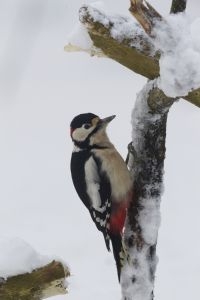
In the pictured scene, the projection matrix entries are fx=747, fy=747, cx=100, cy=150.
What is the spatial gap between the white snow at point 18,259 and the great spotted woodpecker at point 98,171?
362mm

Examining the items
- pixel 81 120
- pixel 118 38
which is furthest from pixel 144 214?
pixel 118 38

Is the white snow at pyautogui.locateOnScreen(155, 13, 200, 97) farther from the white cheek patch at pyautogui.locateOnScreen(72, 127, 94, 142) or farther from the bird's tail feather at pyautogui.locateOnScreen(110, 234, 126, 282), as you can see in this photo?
the white cheek patch at pyautogui.locateOnScreen(72, 127, 94, 142)

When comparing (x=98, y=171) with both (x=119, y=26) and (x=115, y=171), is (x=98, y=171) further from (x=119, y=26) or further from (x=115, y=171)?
(x=119, y=26)

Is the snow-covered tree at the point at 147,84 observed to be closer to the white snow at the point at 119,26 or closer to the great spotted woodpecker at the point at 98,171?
the white snow at the point at 119,26

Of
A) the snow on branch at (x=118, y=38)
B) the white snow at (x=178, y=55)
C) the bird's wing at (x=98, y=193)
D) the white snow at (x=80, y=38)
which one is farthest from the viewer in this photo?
the bird's wing at (x=98, y=193)

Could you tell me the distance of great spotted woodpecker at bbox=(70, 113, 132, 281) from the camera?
2206 mm

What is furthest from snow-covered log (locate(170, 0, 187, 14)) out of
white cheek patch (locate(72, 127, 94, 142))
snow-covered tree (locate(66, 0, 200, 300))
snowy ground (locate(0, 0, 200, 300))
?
snowy ground (locate(0, 0, 200, 300))

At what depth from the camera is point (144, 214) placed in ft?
6.40

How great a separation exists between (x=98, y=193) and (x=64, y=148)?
207cm

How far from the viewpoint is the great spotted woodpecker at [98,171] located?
221cm

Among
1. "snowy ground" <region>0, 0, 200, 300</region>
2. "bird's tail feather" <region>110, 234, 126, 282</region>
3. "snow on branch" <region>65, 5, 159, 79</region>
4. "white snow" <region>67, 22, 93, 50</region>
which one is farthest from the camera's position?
"snowy ground" <region>0, 0, 200, 300</region>

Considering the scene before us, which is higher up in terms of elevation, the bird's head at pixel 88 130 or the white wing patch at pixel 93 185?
the bird's head at pixel 88 130

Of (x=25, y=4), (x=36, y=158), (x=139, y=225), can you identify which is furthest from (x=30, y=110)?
(x=139, y=225)

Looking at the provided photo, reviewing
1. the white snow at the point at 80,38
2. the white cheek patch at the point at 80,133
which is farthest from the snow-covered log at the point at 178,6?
the white cheek patch at the point at 80,133
